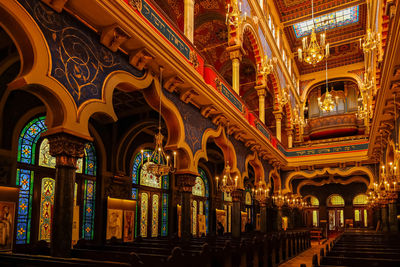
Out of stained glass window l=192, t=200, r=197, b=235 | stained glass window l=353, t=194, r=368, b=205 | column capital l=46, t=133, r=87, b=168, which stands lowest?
stained glass window l=192, t=200, r=197, b=235

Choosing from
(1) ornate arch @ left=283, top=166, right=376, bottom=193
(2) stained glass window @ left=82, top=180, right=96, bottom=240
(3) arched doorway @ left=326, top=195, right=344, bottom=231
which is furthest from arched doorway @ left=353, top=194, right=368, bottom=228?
(2) stained glass window @ left=82, top=180, right=96, bottom=240

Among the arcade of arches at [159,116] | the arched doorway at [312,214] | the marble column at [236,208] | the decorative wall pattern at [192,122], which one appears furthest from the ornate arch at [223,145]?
the arched doorway at [312,214]

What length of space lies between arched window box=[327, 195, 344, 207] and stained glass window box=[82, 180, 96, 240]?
20683 mm

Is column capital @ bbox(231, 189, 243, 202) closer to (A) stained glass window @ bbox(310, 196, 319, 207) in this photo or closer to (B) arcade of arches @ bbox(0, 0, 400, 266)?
(B) arcade of arches @ bbox(0, 0, 400, 266)

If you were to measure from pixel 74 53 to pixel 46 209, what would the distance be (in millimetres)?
5942

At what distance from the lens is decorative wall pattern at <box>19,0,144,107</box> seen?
507 centimetres

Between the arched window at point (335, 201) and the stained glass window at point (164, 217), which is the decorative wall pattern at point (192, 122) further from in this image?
the arched window at point (335, 201)

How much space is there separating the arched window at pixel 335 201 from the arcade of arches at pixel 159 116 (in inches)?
81.9

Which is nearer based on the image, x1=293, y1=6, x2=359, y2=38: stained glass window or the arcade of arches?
the arcade of arches

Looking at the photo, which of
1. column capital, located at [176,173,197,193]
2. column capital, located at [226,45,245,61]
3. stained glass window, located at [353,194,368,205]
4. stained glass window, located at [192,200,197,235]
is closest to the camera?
column capital, located at [176,173,197,193]

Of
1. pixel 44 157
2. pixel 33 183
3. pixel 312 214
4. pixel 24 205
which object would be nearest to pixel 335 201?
pixel 312 214

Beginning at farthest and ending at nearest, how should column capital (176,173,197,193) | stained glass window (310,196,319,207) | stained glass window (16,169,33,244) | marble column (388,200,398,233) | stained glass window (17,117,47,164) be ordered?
stained glass window (310,196,319,207), marble column (388,200,398,233), stained glass window (17,117,47,164), column capital (176,173,197,193), stained glass window (16,169,33,244)

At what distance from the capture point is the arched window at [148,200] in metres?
13.7

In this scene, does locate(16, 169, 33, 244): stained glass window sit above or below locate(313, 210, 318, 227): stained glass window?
above
